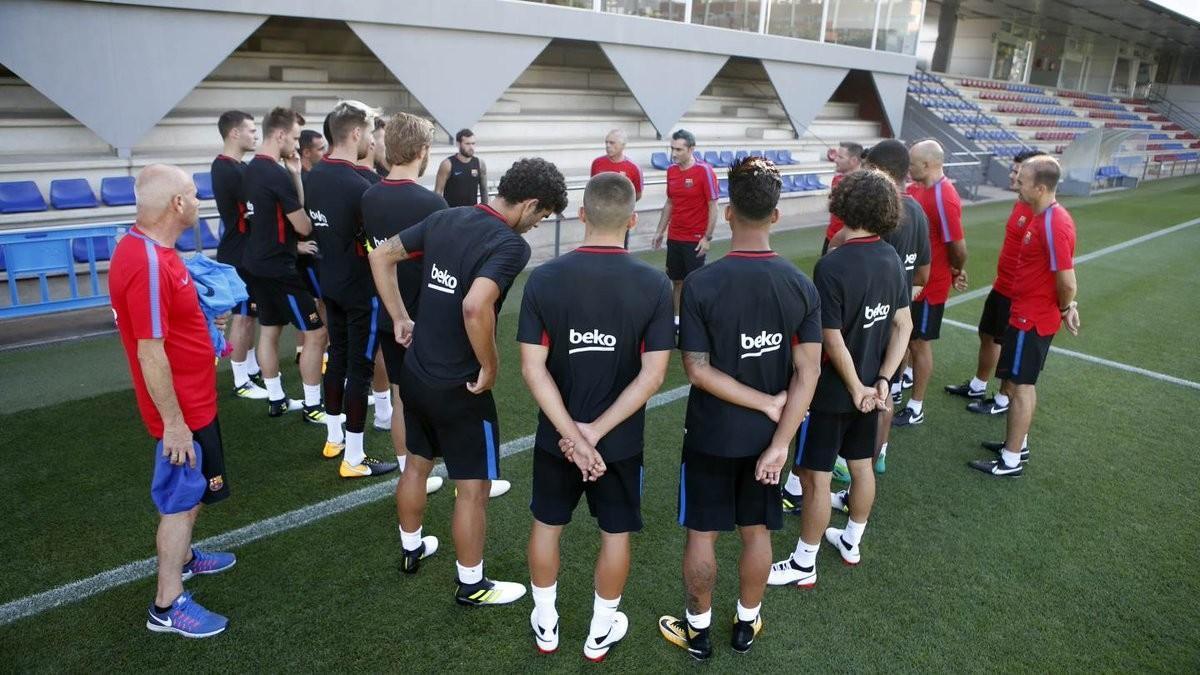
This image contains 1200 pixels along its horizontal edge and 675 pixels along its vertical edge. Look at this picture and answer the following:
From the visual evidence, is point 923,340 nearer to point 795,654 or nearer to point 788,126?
point 795,654

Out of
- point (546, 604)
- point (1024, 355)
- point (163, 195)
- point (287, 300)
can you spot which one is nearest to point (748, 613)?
point (546, 604)

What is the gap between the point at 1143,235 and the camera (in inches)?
547

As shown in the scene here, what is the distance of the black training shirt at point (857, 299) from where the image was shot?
3080 mm

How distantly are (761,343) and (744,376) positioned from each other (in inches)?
5.6

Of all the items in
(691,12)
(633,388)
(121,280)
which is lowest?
(633,388)

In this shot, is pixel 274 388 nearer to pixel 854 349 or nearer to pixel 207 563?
pixel 207 563

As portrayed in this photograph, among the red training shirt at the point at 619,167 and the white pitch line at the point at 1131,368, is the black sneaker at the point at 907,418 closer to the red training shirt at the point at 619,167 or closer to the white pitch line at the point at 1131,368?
the white pitch line at the point at 1131,368

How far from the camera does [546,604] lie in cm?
293

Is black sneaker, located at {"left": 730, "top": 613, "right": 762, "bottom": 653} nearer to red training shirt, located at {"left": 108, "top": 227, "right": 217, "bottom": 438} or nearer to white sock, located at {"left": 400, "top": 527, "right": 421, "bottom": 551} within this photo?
white sock, located at {"left": 400, "top": 527, "right": 421, "bottom": 551}

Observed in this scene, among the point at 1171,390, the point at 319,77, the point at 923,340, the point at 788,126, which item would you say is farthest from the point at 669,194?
the point at 788,126

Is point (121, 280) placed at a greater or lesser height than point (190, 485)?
greater

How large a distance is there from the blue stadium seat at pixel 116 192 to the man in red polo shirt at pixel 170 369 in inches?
245

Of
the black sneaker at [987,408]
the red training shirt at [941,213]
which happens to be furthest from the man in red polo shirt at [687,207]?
the black sneaker at [987,408]

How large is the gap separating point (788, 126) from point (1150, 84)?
36216 mm
